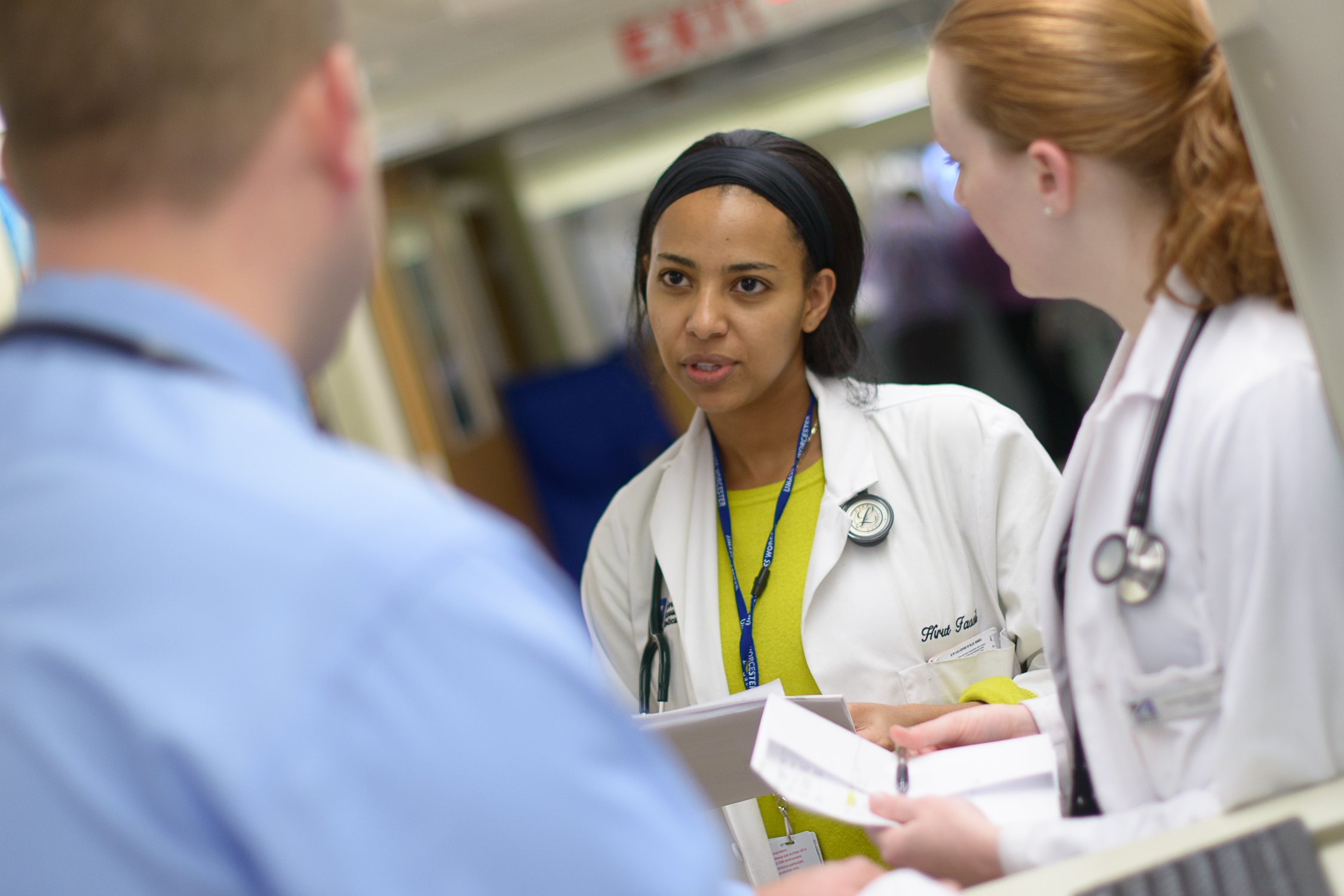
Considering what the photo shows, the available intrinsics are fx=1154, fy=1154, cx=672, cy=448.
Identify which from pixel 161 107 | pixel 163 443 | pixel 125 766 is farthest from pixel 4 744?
pixel 161 107

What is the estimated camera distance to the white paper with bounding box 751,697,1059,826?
119cm

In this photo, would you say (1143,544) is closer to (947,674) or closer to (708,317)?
(947,674)

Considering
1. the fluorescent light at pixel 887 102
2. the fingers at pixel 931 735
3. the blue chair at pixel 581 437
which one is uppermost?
the fluorescent light at pixel 887 102

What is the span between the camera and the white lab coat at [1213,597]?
1.00 metres

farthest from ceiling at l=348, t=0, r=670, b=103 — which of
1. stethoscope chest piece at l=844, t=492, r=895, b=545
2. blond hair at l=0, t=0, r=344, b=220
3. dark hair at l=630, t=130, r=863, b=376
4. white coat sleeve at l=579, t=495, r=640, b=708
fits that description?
blond hair at l=0, t=0, r=344, b=220

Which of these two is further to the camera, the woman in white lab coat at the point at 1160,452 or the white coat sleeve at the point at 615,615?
the white coat sleeve at the point at 615,615

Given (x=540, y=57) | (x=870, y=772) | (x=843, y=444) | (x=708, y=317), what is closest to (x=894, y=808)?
(x=870, y=772)

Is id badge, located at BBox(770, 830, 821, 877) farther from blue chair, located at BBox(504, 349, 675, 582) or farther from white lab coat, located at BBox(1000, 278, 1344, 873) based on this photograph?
blue chair, located at BBox(504, 349, 675, 582)

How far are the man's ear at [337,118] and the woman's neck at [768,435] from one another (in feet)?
3.99

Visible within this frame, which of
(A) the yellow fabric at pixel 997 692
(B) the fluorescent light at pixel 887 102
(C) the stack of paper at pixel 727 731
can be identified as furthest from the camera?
(B) the fluorescent light at pixel 887 102

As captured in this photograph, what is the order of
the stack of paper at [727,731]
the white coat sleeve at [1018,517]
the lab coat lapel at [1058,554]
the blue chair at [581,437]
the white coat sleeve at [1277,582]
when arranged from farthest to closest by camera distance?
the blue chair at [581,437], the white coat sleeve at [1018,517], the stack of paper at [727,731], the lab coat lapel at [1058,554], the white coat sleeve at [1277,582]

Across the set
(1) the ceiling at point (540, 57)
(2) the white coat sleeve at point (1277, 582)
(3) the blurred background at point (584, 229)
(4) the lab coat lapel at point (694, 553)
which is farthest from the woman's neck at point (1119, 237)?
(1) the ceiling at point (540, 57)

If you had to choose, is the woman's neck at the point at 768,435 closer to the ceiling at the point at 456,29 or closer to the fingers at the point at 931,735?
the fingers at the point at 931,735

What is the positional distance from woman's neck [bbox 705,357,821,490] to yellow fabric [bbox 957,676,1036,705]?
0.49 meters
